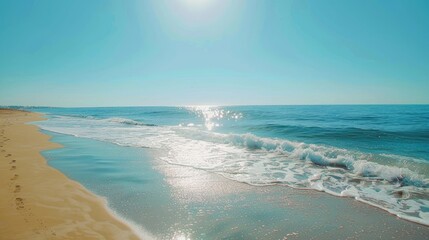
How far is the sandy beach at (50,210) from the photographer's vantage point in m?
4.55

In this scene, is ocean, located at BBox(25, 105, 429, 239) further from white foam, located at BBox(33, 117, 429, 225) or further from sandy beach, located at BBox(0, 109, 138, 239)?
sandy beach, located at BBox(0, 109, 138, 239)

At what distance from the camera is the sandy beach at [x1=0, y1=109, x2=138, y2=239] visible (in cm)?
455

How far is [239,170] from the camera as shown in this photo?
9.91 m

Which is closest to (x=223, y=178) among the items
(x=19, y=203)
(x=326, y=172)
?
(x=326, y=172)

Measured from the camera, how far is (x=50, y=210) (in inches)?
216

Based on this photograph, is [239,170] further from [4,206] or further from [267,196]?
[4,206]

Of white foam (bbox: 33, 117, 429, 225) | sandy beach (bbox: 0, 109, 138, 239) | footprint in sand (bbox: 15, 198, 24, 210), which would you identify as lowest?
white foam (bbox: 33, 117, 429, 225)

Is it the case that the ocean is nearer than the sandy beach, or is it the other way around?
the sandy beach

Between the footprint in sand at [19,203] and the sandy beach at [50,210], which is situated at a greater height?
the footprint in sand at [19,203]

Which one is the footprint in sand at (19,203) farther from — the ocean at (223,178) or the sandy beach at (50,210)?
the ocean at (223,178)

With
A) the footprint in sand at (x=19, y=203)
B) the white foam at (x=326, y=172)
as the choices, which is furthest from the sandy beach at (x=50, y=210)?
the white foam at (x=326, y=172)

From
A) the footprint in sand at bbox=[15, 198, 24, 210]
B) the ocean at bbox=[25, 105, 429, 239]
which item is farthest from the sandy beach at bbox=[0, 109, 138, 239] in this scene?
the ocean at bbox=[25, 105, 429, 239]

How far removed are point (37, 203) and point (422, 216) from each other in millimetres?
8518

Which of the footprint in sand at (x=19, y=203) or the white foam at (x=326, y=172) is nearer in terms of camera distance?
the footprint in sand at (x=19, y=203)
